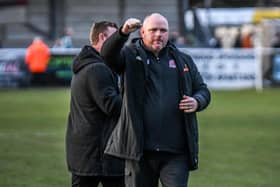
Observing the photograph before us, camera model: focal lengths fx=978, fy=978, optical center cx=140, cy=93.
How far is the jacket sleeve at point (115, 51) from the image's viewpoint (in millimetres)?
7332

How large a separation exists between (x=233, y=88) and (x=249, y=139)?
13.8 metres

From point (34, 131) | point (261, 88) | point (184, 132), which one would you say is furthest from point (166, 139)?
point (261, 88)

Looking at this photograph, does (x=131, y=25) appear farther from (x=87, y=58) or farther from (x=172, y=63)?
(x=87, y=58)

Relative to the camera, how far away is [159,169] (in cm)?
770

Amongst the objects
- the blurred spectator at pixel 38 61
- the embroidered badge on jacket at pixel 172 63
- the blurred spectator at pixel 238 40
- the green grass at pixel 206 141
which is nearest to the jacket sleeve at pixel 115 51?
the embroidered badge on jacket at pixel 172 63

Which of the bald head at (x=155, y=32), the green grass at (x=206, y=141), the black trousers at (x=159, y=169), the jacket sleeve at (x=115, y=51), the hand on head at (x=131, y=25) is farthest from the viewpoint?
the green grass at (x=206, y=141)

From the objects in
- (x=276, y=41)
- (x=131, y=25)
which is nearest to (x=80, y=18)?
(x=276, y=41)

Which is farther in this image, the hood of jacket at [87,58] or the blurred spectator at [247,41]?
the blurred spectator at [247,41]

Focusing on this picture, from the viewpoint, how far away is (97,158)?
8.28 m

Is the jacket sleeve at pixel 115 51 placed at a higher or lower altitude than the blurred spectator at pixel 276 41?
higher

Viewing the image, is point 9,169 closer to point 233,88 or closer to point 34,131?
point 34,131

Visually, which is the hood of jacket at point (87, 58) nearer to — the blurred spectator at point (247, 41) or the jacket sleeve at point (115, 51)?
the jacket sleeve at point (115, 51)

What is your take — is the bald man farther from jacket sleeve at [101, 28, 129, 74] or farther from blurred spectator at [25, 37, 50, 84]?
blurred spectator at [25, 37, 50, 84]

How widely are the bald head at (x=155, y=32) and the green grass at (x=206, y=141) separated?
15.4 feet
